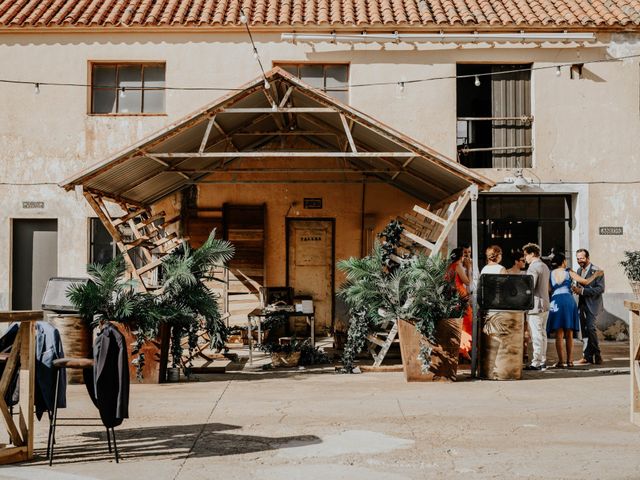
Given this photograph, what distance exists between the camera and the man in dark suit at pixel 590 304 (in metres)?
12.1

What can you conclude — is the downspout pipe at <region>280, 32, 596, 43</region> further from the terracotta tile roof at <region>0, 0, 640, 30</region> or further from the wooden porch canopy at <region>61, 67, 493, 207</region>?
the wooden porch canopy at <region>61, 67, 493, 207</region>

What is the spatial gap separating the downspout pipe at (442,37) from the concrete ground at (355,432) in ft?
25.2

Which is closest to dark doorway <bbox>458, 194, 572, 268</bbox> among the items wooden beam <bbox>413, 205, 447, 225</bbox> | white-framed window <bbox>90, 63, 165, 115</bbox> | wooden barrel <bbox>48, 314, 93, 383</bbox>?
wooden beam <bbox>413, 205, 447, 225</bbox>

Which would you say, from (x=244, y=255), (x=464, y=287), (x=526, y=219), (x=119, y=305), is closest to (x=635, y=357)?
(x=464, y=287)

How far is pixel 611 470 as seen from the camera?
19.6 ft

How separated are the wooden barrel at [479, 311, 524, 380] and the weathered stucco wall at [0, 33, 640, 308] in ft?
19.2

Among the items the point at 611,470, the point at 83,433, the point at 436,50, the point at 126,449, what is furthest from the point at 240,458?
the point at 436,50

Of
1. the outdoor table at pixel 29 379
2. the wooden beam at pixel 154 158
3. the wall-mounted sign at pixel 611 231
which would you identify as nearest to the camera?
the outdoor table at pixel 29 379

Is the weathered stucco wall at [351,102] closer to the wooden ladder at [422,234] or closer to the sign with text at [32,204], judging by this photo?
the sign with text at [32,204]

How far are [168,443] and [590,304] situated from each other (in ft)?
25.0

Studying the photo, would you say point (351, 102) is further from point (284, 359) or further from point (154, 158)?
point (284, 359)

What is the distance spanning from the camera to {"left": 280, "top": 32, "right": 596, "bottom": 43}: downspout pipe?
15711 millimetres

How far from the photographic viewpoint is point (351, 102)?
1583cm

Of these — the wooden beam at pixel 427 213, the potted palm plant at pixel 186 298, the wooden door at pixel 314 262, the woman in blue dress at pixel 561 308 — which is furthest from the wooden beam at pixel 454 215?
the wooden door at pixel 314 262
